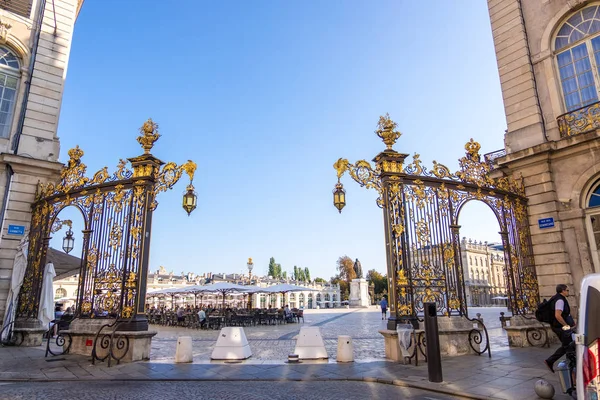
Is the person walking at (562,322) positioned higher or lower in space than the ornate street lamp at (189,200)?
lower

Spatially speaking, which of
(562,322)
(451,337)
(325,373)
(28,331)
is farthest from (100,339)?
(562,322)

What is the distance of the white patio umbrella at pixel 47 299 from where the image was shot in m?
11.6

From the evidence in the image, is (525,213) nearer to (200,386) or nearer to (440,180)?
(440,180)

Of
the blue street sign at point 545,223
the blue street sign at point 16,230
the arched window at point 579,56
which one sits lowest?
the blue street sign at point 545,223

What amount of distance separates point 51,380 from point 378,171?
854 cm

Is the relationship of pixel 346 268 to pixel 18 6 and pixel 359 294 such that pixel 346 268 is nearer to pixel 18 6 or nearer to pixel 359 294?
pixel 359 294

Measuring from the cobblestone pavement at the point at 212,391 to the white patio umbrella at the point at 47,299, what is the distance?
5021 millimetres

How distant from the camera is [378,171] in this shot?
10.5 meters

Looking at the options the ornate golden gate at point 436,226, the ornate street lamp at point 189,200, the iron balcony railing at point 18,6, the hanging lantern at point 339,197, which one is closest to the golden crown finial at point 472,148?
the ornate golden gate at point 436,226

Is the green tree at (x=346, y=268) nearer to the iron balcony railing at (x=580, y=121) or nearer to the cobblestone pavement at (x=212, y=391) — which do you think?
the iron balcony railing at (x=580, y=121)

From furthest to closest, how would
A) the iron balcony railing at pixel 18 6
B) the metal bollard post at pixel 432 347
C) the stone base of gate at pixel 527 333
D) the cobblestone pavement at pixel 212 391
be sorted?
the iron balcony railing at pixel 18 6 → the stone base of gate at pixel 527 333 → the metal bollard post at pixel 432 347 → the cobblestone pavement at pixel 212 391

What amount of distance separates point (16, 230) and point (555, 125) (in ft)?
56.1

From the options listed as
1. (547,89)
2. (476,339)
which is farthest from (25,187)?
(547,89)

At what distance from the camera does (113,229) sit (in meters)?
10.6
